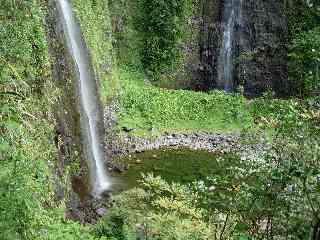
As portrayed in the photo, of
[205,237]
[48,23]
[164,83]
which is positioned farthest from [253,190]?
[164,83]

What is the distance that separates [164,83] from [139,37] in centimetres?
231

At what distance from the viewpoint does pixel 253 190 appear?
8.48m

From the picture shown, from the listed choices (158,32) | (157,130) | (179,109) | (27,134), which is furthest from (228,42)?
(27,134)

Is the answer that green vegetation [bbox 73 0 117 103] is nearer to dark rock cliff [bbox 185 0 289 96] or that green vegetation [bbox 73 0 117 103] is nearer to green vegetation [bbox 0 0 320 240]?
green vegetation [bbox 0 0 320 240]

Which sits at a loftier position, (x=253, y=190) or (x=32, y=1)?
(x=32, y=1)

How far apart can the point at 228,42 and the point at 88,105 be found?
10.4 metres

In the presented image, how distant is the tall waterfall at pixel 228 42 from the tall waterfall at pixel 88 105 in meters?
8.92

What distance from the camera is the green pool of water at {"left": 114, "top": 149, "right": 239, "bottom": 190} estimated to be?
19.4 metres

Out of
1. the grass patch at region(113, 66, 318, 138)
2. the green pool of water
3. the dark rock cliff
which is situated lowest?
the green pool of water

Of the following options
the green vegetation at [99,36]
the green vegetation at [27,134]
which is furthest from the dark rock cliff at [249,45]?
the green vegetation at [27,134]

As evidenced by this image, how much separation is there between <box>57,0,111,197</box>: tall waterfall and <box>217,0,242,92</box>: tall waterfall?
→ 29.3 feet

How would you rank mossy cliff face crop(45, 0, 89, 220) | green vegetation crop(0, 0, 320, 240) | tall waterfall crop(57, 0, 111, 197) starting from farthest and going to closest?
tall waterfall crop(57, 0, 111, 197) < mossy cliff face crop(45, 0, 89, 220) < green vegetation crop(0, 0, 320, 240)

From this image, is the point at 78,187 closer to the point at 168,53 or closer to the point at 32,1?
the point at 32,1

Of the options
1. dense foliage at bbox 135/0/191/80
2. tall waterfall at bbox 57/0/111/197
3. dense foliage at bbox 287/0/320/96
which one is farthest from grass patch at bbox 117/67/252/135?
dense foliage at bbox 287/0/320/96
